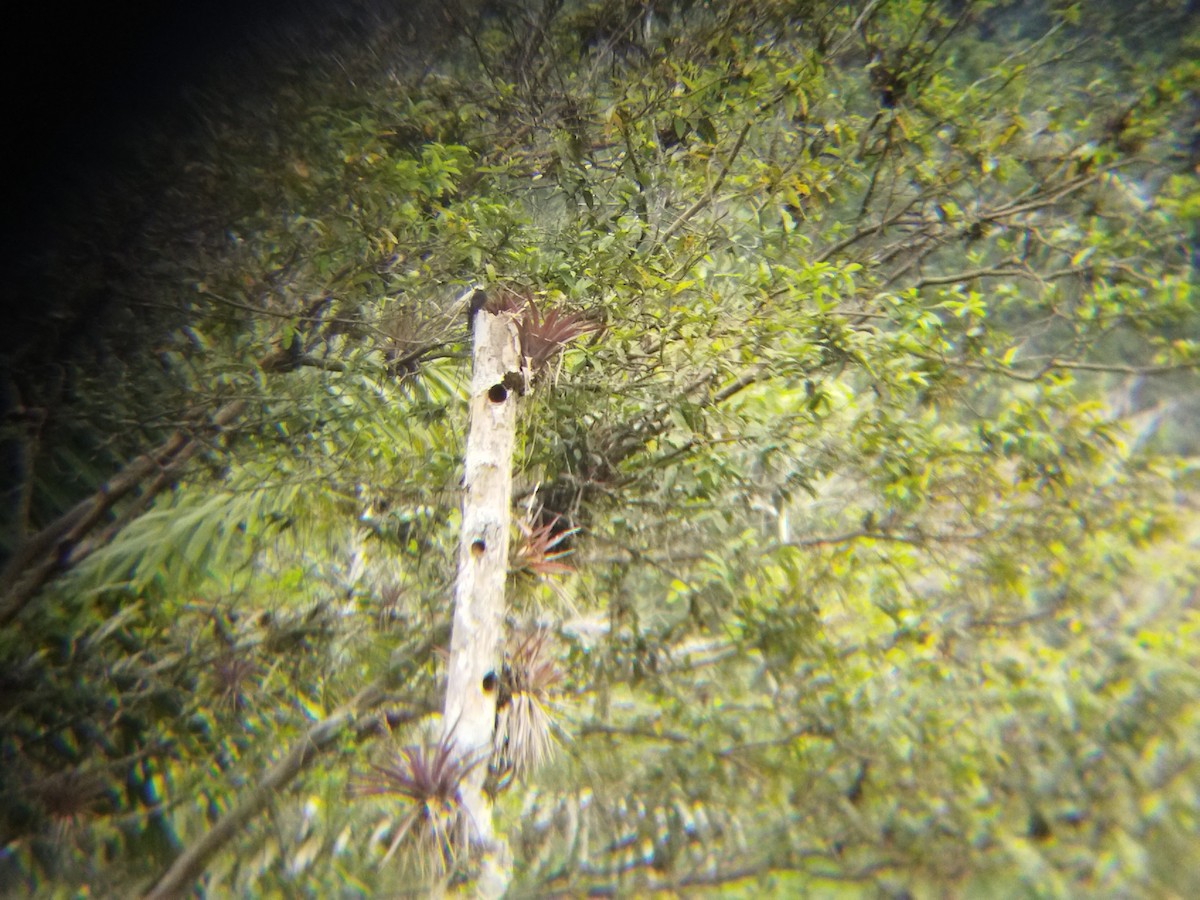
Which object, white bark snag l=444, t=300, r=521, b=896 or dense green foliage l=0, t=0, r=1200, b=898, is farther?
dense green foliage l=0, t=0, r=1200, b=898

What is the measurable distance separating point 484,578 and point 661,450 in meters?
1.33

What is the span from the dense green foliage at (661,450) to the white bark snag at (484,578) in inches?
14.2

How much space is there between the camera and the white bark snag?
2.23 m

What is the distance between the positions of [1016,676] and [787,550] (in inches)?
39.2

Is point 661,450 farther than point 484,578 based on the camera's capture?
Yes

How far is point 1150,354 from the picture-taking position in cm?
363

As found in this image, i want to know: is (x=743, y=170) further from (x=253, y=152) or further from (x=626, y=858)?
(x=626, y=858)

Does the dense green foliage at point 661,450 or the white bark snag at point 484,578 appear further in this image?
the dense green foliage at point 661,450

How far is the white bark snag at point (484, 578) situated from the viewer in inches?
87.7

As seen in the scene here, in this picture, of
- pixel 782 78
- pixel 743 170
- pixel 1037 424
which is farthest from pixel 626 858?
pixel 782 78

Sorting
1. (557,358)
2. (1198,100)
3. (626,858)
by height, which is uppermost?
(1198,100)

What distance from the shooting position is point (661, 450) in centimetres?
354

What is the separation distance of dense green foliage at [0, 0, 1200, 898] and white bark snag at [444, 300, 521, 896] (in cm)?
36

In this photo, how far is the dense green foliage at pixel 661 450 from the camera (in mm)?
3105
